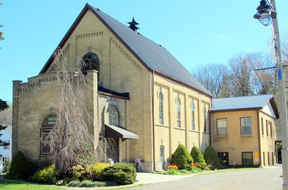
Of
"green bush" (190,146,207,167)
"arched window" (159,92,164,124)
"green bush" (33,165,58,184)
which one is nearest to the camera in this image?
"green bush" (33,165,58,184)

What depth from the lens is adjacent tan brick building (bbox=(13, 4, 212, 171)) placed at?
2488 centimetres

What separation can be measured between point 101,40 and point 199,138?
50.2 feet

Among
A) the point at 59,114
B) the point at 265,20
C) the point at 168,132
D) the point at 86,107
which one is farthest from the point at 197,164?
the point at 265,20

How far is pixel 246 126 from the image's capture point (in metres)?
40.3

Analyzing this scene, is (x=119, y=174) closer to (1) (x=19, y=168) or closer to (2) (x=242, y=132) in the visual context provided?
(1) (x=19, y=168)

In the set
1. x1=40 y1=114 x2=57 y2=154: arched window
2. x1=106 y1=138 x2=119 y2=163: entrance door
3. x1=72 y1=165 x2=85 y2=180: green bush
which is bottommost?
x1=72 y1=165 x2=85 y2=180: green bush

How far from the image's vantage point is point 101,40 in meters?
31.5

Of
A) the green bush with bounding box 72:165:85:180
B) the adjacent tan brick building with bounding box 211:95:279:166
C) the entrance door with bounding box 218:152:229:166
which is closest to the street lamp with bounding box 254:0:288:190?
the green bush with bounding box 72:165:85:180

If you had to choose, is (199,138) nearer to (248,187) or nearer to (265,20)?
(248,187)

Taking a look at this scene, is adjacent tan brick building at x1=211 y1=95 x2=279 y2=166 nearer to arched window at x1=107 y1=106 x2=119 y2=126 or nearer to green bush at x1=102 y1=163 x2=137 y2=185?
arched window at x1=107 y1=106 x2=119 y2=126

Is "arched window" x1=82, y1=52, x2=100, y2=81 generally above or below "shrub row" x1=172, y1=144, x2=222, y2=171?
above

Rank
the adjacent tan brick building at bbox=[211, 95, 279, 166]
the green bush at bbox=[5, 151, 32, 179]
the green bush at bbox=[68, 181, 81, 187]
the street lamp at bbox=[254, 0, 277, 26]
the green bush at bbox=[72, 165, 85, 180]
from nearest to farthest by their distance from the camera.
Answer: the street lamp at bbox=[254, 0, 277, 26] < the green bush at bbox=[68, 181, 81, 187] < the green bush at bbox=[72, 165, 85, 180] < the green bush at bbox=[5, 151, 32, 179] < the adjacent tan brick building at bbox=[211, 95, 279, 166]

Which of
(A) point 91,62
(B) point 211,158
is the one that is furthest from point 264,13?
(B) point 211,158

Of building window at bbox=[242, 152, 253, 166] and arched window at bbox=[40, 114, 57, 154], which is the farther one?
building window at bbox=[242, 152, 253, 166]
